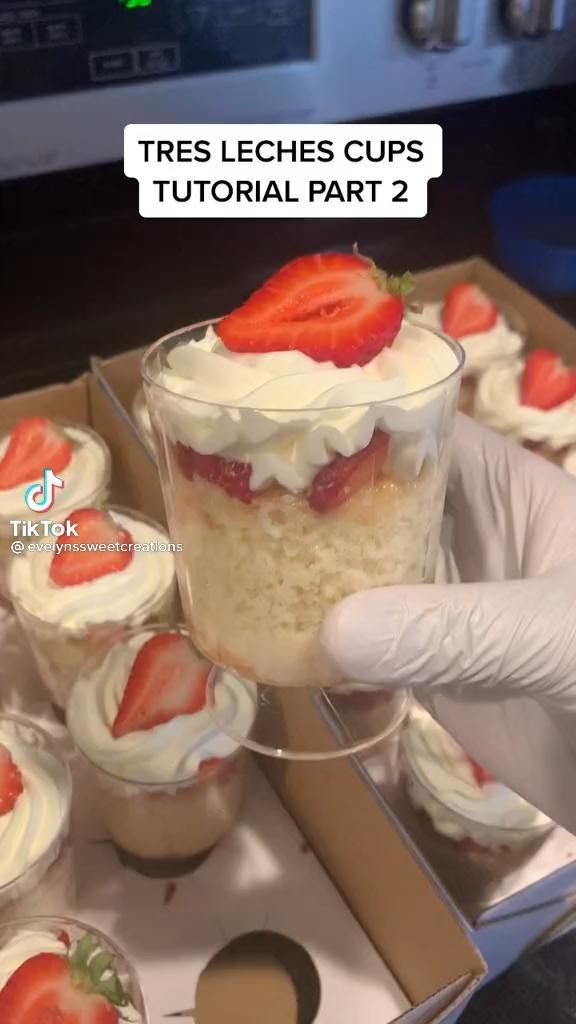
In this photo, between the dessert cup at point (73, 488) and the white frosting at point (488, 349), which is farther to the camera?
the white frosting at point (488, 349)

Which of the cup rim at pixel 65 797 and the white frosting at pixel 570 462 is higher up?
the white frosting at pixel 570 462

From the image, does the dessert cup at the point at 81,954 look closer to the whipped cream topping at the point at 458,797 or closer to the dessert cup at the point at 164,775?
the dessert cup at the point at 164,775

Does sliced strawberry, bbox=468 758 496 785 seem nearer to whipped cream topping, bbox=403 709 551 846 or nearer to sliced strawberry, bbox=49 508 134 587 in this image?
whipped cream topping, bbox=403 709 551 846

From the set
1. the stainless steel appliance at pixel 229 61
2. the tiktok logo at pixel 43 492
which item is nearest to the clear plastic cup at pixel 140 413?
the tiktok logo at pixel 43 492

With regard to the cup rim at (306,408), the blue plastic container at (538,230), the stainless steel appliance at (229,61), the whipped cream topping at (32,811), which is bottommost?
the whipped cream topping at (32,811)

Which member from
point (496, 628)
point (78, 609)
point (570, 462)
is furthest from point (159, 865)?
point (570, 462)

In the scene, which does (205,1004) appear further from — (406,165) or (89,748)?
(406,165)

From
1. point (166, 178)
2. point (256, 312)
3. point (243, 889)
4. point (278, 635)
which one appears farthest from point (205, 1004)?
point (166, 178)
